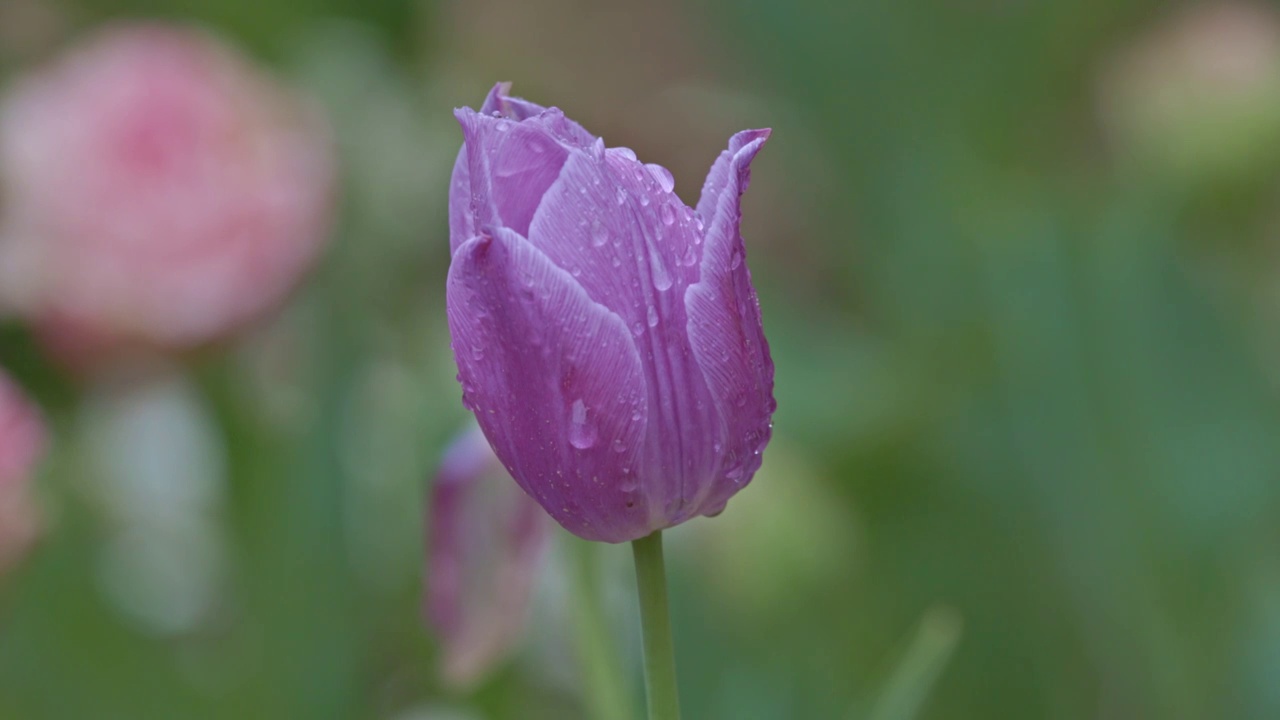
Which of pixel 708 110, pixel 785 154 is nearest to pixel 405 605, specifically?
pixel 785 154

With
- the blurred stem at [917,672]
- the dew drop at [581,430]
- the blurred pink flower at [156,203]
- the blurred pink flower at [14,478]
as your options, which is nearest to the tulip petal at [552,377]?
the dew drop at [581,430]

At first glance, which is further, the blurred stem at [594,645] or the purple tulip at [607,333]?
the blurred stem at [594,645]

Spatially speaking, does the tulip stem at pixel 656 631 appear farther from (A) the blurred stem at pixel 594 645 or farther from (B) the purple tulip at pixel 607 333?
(A) the blurred stem at pixel 594 645

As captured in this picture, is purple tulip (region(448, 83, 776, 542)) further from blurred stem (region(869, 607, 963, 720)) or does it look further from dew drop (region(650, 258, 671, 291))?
blurred stem (region(869, 607, 963, 720))

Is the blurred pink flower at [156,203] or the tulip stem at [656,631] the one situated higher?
the blurred pink flower at [156,203]

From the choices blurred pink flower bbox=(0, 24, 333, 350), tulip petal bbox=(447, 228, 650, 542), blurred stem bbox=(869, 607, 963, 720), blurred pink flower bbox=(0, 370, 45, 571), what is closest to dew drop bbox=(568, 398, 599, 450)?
tulip petal bbox=(447, 228, 650, 542)

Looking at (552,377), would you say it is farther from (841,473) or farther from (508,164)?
(841,473)
